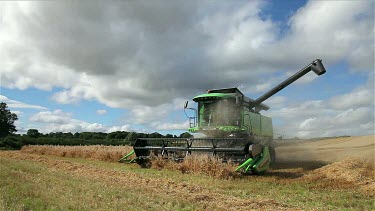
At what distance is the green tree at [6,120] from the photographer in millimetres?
68312

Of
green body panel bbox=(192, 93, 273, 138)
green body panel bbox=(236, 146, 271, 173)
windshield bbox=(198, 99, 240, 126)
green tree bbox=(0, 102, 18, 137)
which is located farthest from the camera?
green tree bbox=(0, 102, 18, 137)

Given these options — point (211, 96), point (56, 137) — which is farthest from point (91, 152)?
point (56, 137)

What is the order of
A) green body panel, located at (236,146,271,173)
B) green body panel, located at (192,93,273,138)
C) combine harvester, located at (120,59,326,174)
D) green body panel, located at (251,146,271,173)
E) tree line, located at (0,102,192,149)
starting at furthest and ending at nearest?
tree line, located at (0,102,192,149), green body panel, located at (192,93,273,138), combine harvester, located at (120,59,326,174), green body panel, located at (251,146,271,173), green body panel, located at (236,146,271,173)

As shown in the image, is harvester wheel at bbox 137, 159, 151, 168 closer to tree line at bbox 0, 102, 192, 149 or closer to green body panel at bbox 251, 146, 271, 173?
tree line at bbox 0, 102, 192, 149

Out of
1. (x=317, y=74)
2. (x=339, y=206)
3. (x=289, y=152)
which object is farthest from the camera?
(x=289, y=152)

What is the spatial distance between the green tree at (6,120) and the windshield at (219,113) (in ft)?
207

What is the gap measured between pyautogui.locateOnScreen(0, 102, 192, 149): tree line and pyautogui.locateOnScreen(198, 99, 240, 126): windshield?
4.63 feet

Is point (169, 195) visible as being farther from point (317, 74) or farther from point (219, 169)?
point (317, 74)

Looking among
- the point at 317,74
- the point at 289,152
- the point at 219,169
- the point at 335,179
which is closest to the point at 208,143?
the point at 219,169

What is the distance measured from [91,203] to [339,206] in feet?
16.6

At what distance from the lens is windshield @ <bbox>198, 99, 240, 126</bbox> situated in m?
14.6

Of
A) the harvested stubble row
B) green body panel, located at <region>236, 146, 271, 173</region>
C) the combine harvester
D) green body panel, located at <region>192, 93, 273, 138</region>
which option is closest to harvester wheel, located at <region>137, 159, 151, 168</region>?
the combine harvester

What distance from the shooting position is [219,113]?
14.8 m

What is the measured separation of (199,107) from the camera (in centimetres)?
1540
